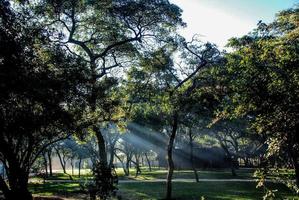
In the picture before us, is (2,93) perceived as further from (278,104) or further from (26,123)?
(278,104)

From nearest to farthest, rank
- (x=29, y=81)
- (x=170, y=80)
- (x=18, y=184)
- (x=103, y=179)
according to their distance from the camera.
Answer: (x=29, y=81), (x=18, y=184), (x=103, y=179), (x=170, y=80)

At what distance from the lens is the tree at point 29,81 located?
1083cm

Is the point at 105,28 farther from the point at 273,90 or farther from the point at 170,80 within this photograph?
the point at 273,90

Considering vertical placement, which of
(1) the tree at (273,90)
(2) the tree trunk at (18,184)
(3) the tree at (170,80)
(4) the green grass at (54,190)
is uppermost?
(3) the tree at (170,80)

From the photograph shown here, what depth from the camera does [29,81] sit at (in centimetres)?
1143

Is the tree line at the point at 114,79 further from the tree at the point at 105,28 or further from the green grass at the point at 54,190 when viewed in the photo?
the green grass at the point at 54,190

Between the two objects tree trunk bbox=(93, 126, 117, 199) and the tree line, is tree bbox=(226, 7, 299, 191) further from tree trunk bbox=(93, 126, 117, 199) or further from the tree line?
tree trunk bbox=(93, 126, 117, 199)

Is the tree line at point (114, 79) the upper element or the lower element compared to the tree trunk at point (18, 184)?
upper

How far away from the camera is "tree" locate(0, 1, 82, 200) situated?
10.8 m

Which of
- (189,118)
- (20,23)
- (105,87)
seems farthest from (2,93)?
(189,118)

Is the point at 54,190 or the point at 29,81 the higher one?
the point at 29,81

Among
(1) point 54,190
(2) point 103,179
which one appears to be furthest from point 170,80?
(1) point 54,190

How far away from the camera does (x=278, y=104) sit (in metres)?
11.3

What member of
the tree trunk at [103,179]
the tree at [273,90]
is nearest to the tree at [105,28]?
the tree trunk at [103,179]
